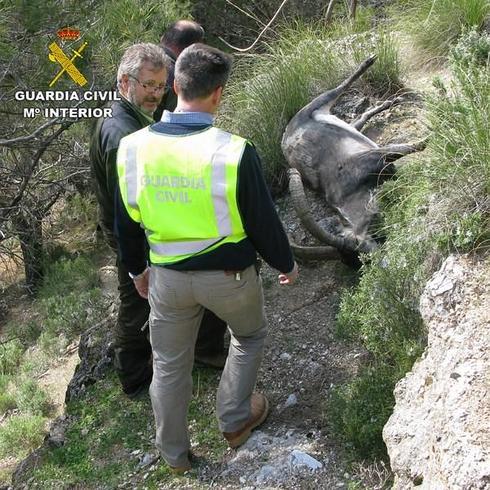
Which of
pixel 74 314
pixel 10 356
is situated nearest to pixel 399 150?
pixel 74 314

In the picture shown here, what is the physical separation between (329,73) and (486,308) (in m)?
4.25

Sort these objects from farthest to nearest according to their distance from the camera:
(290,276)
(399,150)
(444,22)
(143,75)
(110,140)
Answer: (444,22), (399,150), (110,140), (143,75), (290,276)

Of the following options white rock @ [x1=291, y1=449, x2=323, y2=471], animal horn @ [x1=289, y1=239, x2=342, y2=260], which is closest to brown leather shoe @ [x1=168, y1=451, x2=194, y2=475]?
white rock @ [x1=291, y1=449, x2=323, y2=471]

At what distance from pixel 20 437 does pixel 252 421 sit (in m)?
2.74

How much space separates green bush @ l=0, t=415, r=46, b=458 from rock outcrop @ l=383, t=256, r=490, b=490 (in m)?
3.56

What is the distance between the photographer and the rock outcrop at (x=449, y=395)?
277 cm

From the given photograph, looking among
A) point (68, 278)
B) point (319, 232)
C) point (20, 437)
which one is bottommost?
point (68, 278)

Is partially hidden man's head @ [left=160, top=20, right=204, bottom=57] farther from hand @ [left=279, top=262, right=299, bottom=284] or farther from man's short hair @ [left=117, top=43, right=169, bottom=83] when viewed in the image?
hand @ [left=279, top=262, right=299, bottom=284]

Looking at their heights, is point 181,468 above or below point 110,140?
below

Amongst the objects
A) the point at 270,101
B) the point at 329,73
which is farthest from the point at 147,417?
the point at 329,73

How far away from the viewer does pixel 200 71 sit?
128 inches

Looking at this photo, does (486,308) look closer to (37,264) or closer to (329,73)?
(329,73)

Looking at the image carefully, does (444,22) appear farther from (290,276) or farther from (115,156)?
(290,276)

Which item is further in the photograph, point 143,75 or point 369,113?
point 369,113
